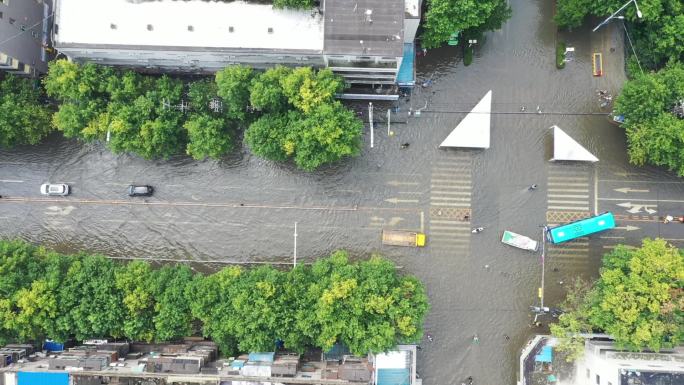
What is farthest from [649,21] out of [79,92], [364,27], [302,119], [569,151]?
[79,92]

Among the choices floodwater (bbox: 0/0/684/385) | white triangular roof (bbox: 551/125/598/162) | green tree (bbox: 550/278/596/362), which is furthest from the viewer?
floodwater (bbox: 0/0/684/385)

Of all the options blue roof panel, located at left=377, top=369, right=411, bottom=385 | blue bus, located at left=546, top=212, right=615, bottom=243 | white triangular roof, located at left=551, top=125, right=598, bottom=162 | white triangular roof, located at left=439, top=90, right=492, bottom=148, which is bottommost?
blue roof panel, located at left=377, top=369, right=411, bottom=385

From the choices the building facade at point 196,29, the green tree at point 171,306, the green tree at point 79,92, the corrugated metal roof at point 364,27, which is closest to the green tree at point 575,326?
the building facade at point 196,29

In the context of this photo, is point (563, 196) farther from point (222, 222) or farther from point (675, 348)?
point (222, 222)

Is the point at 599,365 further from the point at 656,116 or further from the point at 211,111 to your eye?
the point at 211,111

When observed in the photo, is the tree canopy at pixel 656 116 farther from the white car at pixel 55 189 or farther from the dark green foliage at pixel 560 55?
the white car at pixel 55 189

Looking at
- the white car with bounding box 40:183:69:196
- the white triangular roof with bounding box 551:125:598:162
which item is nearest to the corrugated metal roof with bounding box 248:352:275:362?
the white car with bounding box 40:183:69:196

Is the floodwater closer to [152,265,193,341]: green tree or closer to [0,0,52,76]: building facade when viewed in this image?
[152,265,193,341]: green tree
